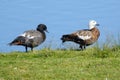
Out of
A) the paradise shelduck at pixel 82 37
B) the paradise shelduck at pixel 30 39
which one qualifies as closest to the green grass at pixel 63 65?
the paradise shelduck at pixel 30 39

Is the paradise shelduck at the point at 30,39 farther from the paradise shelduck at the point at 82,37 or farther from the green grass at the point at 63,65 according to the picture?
the green grass at the point at 63,65

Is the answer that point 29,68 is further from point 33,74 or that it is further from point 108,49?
point 108,49

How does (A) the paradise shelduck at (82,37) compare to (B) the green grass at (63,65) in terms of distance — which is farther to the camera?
(A) the paradise shelduck at (82,37)

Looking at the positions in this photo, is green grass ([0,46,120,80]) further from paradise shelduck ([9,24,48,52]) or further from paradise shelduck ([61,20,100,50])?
paradise shelduck ([61,20,100,50])

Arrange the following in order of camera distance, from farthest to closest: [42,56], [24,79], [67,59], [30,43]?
[30,43] → [42,56] → [67,59] → [24,79]

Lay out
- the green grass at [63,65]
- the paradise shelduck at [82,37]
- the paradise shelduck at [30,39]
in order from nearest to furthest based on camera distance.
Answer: the green grass at [63,65]
the paradise shelduck at [30,39]
the paradise shelduck at [82,37]

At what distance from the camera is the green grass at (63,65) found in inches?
370

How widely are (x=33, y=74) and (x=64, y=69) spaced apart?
→ 810 millimetres

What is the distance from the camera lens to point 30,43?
577 inches

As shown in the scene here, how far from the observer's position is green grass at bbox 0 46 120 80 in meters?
9.41

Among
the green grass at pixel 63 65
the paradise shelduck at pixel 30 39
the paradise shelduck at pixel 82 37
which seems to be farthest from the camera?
the paradise shelduck at pixel 82 37

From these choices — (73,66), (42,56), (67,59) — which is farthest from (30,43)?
(73,66)

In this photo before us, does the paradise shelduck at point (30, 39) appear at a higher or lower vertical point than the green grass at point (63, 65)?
higher

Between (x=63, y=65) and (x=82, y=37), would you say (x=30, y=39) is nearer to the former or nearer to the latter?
(x=82, y=37)
